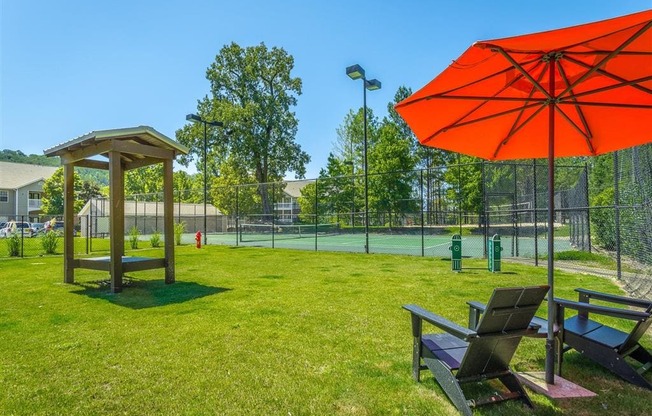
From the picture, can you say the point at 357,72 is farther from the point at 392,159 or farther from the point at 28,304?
the point at 392,159

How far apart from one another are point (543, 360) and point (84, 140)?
25.8 ft

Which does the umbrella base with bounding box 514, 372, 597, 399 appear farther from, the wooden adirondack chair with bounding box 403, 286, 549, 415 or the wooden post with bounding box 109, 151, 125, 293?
the wooden post with bounding box 109, 151, 125, 293

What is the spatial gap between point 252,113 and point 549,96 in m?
34.5

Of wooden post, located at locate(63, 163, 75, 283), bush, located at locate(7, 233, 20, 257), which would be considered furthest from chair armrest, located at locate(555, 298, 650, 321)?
bush, located at locate(7, 233, 20, 257)

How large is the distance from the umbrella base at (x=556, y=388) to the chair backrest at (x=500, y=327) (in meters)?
0.44

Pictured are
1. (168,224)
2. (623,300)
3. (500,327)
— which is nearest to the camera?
(500,327)

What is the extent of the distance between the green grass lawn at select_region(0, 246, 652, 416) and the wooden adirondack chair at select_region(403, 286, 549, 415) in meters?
0.15

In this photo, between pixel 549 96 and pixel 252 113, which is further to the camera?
pixel 252 113

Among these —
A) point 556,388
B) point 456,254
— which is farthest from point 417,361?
point 456,254

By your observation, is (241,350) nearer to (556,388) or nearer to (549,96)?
(556,388)

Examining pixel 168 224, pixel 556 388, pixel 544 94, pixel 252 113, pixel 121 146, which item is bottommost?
pixel 556 388

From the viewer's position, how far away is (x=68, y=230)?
7.80 m

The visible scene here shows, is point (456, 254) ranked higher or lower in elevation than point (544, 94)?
lower

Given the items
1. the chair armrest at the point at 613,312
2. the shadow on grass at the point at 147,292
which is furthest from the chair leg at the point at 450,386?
the shadow on grass at the point at 147,292
